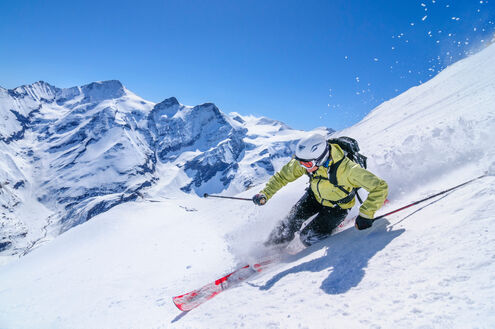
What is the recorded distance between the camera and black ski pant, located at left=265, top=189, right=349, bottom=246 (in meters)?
6.14

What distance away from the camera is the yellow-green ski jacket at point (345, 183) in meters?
4.75

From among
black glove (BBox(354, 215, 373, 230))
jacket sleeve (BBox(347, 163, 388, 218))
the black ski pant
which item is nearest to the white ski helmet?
jacket sleeve (BBox(347, 163, 388, 218))

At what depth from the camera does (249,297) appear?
170 inches

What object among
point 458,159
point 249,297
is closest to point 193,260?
point 249,297

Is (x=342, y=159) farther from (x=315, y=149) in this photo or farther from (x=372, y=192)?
(x=372, y=192)

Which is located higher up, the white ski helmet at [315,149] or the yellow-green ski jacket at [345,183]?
the white ski helmet at [315,149]

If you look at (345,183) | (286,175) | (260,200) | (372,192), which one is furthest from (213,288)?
(372,192)

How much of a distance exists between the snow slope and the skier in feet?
1.58

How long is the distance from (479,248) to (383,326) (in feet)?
4.81

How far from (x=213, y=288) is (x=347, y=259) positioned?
9.12ft

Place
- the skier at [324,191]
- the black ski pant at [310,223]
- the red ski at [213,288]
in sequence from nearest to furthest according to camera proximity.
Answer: the skier at [324,191]
the red ski at [213,288]
the black ski pant at [310,223]

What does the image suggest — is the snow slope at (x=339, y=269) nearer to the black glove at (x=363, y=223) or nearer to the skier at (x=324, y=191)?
the black glove at (x=363, y=223)

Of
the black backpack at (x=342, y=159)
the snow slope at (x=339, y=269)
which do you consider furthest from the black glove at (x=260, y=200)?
the black backpack at (x=342, y=159)

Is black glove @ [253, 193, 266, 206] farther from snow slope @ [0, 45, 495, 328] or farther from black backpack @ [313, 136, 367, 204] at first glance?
black backpack @ [313, 136, 367, 204]
